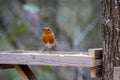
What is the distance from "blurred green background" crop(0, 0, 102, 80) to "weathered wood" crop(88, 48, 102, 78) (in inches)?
130

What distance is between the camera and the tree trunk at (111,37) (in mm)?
2984

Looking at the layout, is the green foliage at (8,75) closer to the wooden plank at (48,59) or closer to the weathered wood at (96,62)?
the wooden plank at (48,59)

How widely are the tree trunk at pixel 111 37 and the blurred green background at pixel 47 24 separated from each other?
129 inches

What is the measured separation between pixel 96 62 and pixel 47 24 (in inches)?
177

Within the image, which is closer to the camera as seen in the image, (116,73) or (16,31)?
(116,73)

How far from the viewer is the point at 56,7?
8398 millimetres

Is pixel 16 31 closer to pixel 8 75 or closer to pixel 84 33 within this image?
pixel 8 75

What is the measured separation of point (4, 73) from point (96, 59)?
4.97 m

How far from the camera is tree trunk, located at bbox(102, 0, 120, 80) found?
9.79 ft

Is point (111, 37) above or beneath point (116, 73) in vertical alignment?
above

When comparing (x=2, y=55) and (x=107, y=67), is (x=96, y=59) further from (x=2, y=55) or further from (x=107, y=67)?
(x=2, y=55)

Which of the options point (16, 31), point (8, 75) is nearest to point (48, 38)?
point (16, 31)

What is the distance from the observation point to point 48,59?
3090 mm

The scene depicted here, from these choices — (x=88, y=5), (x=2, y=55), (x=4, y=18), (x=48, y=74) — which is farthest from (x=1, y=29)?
(x=2, y=55)
